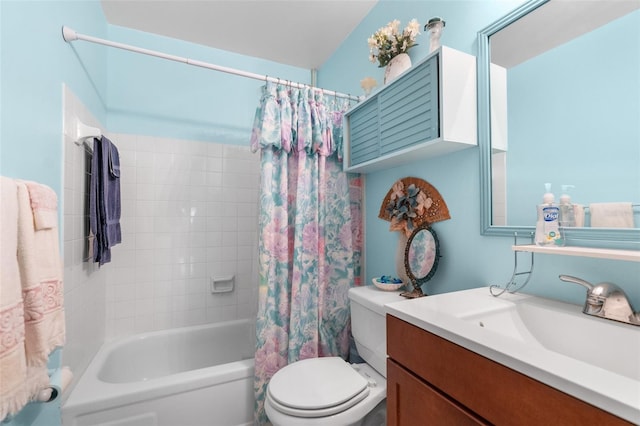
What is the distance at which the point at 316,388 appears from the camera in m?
1.21

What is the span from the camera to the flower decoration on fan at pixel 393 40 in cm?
139

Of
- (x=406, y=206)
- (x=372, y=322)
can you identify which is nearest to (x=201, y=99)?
(x=406, y=206)

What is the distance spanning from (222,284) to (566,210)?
2141 millimetres

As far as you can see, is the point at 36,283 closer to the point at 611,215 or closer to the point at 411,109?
the point at 411,109

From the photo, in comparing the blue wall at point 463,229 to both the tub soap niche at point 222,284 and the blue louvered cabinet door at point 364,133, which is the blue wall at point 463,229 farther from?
the tub soap niche at point 222,284

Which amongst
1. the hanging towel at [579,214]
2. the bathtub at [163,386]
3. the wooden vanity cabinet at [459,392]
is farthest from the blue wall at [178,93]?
the hanging towel at [579,214]

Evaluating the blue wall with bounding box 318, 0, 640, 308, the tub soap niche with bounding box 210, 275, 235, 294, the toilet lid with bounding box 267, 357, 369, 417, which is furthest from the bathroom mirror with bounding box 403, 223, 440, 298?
the tub soap niche with bounding box 210, 275, 235, 294

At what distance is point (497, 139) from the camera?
112 centimetres

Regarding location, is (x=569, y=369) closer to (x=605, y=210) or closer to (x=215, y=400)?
(x=605, y=210)

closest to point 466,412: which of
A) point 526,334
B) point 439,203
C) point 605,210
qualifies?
point 526,334

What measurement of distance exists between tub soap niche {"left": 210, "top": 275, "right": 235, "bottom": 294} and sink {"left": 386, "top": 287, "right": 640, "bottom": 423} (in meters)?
1.66

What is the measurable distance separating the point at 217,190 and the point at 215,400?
144cm

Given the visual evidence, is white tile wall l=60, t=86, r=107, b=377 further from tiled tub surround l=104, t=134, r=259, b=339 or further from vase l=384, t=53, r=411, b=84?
vase l=384, t=53, r=411, b=84

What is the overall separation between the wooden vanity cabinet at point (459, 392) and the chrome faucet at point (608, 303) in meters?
0.41
